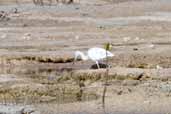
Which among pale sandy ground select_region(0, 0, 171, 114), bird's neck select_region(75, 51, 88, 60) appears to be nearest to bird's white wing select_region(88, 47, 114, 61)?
pale sandy ground select_region(0, 0, 171, 114)

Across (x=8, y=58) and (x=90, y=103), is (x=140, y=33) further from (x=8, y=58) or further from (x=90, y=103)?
(x=90, y=103)

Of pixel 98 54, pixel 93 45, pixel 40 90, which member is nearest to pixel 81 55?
pixel 40 90

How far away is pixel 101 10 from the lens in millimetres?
20906

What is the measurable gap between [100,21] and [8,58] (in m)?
7.03

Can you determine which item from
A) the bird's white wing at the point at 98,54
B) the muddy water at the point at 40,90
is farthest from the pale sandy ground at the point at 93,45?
the bird's white wing at the point at 98,54

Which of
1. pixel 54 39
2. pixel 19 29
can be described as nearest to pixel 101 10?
pixel 19 29

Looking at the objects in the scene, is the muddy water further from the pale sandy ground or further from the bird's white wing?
the bird's white wing

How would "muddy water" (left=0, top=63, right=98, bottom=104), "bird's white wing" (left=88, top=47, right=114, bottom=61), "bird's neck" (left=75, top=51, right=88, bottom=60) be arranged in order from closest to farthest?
"bird's white wing" (left=88, top=47, right=114, bottom=61) < "muddy water" (left=0, top=63, right=98, bottom=104) < "bird's neck" (left=75, top=51, right=88, bottom=60)

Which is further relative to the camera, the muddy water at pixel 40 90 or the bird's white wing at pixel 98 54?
the muddy water at pixel 40 90

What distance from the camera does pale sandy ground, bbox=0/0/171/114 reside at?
7793 mm

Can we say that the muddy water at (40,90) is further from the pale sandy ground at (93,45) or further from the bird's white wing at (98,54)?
the bird's white wing at (98,54)

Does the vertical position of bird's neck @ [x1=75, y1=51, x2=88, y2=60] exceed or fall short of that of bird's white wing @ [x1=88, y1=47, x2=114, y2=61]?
it falls short

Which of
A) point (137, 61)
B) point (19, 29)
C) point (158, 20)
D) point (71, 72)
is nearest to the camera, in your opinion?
point (71, 72)

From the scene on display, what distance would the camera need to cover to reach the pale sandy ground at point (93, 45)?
25.6 feet
